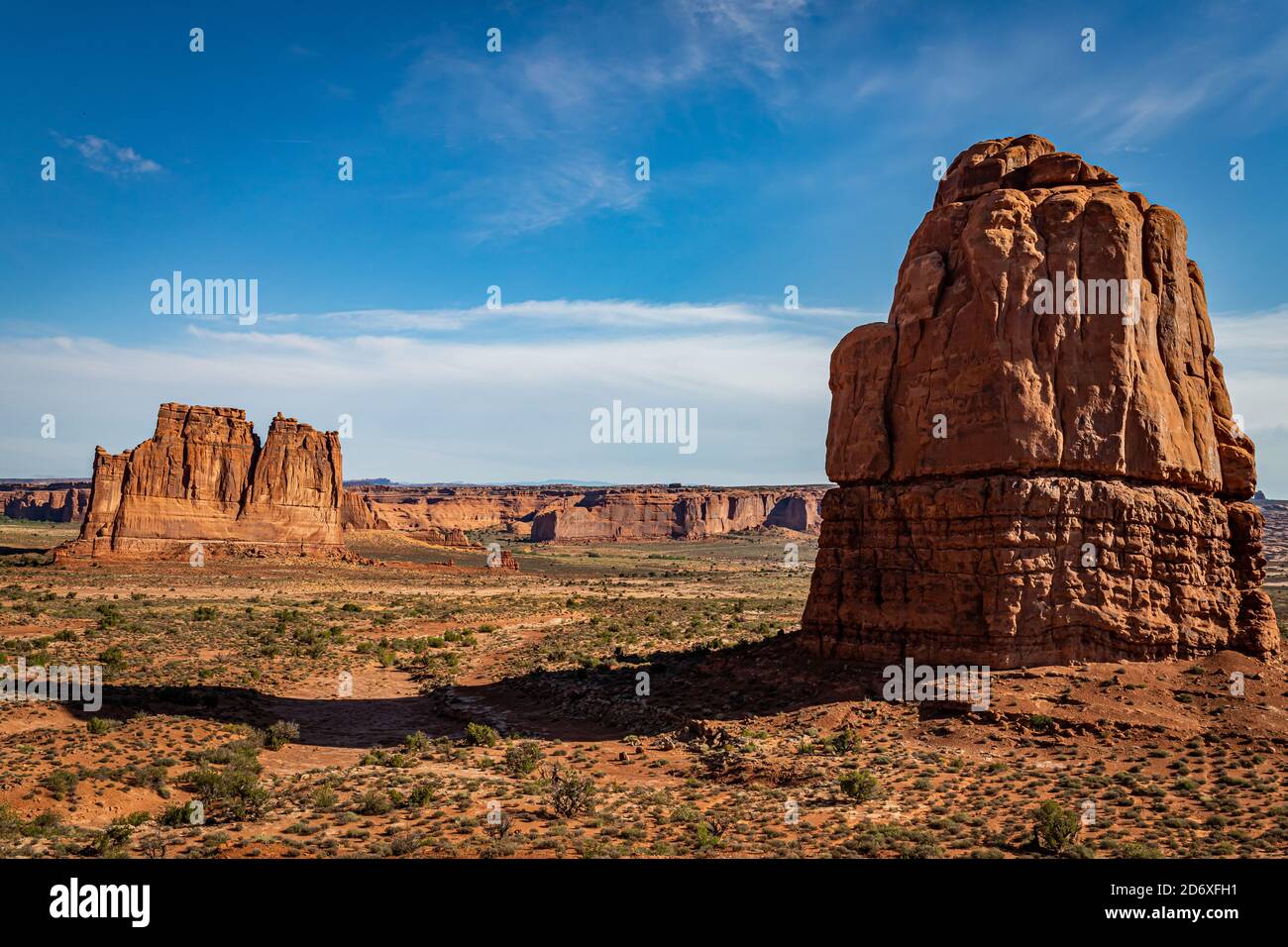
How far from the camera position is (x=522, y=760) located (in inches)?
744

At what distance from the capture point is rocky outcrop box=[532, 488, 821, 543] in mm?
154125

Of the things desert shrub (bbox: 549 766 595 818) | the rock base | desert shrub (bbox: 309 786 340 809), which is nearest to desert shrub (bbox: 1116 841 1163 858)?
the rock base

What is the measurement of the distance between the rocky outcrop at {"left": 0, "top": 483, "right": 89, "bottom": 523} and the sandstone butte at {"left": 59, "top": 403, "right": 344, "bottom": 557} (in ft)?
331

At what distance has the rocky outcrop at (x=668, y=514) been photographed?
6068 inches

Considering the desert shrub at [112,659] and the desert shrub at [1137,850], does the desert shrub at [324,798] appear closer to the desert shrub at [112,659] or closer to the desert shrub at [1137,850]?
the desert shrub at [1137,850]

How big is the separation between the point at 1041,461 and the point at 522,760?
13.7 meters

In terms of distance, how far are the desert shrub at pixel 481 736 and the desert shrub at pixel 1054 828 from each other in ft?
42.4

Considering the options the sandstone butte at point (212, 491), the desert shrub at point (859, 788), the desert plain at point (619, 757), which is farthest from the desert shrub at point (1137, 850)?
the sandstone butte at point (212, 491)

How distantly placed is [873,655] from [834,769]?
194 inches

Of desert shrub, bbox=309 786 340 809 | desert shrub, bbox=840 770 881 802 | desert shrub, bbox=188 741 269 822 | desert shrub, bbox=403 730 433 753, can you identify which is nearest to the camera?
desert shrub, bbox=188 741 269 822

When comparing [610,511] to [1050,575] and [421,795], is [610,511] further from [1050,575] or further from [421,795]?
[421,795]

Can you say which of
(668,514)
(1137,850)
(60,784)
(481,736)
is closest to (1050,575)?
(1137,850)

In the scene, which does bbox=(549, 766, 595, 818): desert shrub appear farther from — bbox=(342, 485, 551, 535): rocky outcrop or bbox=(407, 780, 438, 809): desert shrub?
bbox=(342, 485, 551, 535): rocky outcrop
